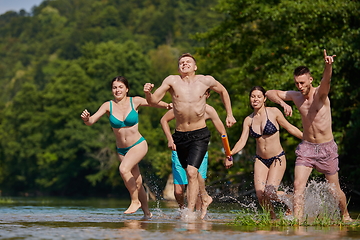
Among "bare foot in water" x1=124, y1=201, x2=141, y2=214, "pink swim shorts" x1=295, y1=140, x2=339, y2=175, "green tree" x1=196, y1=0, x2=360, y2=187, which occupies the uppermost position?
"green tree" x1=196, y1=0, x2=360, y2=187

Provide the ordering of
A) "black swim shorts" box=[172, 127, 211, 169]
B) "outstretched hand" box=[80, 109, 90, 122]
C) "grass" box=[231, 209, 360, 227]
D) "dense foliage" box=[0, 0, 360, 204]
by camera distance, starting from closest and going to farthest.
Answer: "grass" box=[231, 209, 360, 227]
"black swim shorts" box=[172, 127, 211, 169]
"outstretched hand" box=[80, 109, 90, 122]
"dense foliage" box=[0, 0, 360, 204]

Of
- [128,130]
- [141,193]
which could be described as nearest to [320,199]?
[141,193]

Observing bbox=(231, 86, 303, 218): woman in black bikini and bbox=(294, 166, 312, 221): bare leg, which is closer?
bbox=(294, 166, 312, 221): bare leg

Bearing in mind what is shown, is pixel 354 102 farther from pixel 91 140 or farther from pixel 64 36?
pixel 64 36

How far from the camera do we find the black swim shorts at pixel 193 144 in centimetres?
1172

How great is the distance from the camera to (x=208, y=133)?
12.0m

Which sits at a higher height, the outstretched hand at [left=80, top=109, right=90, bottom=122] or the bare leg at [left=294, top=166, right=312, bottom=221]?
the outstretched hand at [left=80, top=109, right=90, bottom=122]

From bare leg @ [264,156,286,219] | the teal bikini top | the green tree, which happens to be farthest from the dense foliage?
bare leg @ [264,156,286,219]

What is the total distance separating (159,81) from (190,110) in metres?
63.5

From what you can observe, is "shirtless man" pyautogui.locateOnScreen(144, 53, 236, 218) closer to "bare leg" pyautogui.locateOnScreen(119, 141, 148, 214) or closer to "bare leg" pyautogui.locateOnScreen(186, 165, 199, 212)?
"bare leg" pyautogui.locateOnScreen(186, 165, 199, 212)

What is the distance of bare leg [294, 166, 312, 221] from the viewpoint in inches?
429

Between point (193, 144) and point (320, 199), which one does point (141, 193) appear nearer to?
point (193, 144)

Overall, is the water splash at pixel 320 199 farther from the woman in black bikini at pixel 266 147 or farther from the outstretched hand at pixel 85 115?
the outstretched hand at pixel 85 115

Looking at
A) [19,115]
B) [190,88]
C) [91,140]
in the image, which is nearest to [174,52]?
[19,115]
